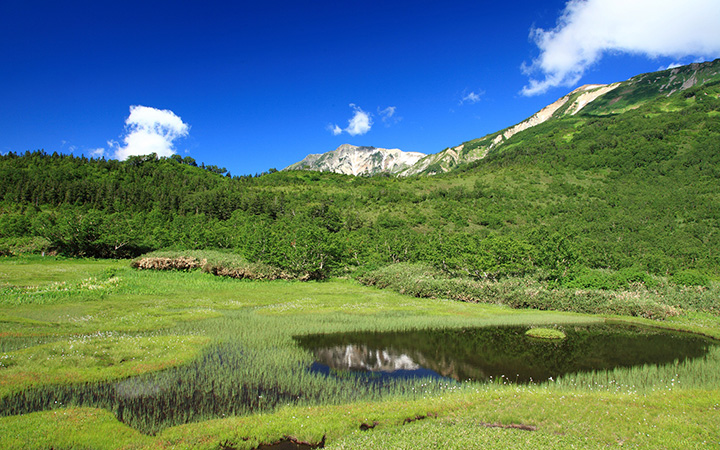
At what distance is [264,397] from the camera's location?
14000 mm

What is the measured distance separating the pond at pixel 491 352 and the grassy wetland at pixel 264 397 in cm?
108

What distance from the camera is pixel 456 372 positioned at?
1859 cm

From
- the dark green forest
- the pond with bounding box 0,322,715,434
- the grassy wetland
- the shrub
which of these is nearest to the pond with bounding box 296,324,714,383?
the pond with bounding box 0,322,715,434

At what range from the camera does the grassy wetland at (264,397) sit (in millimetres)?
10258

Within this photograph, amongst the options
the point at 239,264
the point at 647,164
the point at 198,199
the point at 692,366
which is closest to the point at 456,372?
the point at 692,366

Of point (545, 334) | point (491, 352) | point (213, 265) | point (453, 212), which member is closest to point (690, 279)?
point (545, 334)

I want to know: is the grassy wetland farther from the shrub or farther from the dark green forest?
the dark green forest

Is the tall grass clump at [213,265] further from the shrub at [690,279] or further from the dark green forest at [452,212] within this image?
the shrub at [690,279]

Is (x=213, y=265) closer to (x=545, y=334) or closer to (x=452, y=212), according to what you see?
(x=545, y=334)

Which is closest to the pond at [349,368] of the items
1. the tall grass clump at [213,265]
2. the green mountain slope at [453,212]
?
the green mountain slope at [453,212]

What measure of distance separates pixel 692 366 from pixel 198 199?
16492cm

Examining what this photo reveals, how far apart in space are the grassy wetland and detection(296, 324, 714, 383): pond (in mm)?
1083

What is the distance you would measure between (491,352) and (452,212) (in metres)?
122

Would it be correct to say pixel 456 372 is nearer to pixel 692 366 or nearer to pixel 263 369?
pixel 263 369
